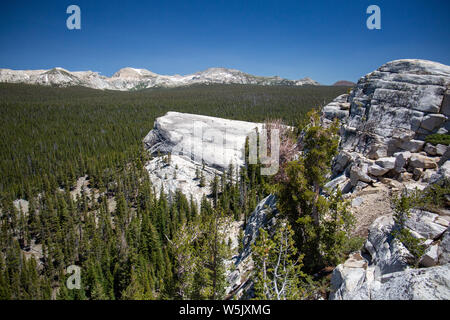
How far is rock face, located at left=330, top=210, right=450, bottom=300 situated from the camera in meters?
7.45

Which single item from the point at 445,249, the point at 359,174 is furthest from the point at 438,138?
the point at 445,249

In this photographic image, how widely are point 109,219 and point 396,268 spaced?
7303cm

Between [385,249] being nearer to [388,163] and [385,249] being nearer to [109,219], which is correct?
[388,163]

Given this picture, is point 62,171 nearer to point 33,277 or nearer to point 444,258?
point 33,277

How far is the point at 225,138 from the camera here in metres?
80.2

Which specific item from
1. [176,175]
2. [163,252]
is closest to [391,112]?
[163,252]

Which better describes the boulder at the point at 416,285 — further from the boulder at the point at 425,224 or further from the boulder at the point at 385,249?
the boulder at the point at 425,224

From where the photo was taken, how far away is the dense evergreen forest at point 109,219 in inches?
585

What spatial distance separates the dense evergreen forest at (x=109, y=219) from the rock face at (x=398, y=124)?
369 inches

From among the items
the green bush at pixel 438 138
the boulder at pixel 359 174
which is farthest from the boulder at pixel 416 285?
the green bush at pixel 438 138

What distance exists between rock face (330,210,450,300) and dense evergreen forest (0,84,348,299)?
86.8 inches

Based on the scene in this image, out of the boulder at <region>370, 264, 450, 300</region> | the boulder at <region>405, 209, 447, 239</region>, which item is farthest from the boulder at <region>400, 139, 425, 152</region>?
the boulder at <region>370, 264, 450, 300</region>

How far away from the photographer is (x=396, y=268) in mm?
9375

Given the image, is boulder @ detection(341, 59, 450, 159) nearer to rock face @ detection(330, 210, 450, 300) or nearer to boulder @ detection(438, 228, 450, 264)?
rock face @ detection(330, 210, 450, 300)
